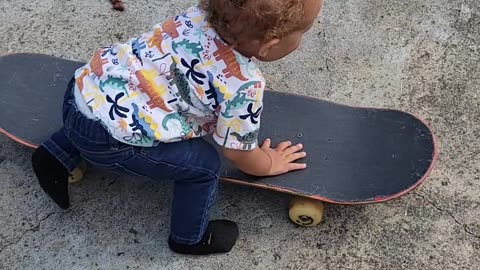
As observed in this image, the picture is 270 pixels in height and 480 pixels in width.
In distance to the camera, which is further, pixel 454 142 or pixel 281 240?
pixel 454 142

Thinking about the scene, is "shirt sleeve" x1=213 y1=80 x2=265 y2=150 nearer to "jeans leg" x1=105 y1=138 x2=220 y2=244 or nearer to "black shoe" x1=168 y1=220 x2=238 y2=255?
"jeans leg" x1=105 y1=138 x2=220 y2=244

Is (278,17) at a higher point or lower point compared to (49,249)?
higher

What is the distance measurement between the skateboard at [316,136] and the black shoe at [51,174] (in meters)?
0.09

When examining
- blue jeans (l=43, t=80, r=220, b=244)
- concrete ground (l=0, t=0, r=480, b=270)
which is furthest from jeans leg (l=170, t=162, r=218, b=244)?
concrete ground (l=0, t=0, r=480, b=270)

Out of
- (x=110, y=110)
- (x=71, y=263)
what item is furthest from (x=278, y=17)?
(x=71, y=263)

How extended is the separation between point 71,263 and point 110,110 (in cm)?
54

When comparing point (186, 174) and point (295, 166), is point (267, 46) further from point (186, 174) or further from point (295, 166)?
point (295, 166)

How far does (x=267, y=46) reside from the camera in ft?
5.61

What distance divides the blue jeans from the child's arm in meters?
0.08

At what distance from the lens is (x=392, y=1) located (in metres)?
2.79

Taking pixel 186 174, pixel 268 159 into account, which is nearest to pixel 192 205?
pixel 186 174

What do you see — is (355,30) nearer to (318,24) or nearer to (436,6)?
(318,24)

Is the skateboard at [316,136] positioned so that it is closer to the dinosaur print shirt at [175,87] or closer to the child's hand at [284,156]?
the child's hand at [284,156]

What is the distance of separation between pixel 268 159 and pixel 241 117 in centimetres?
33
